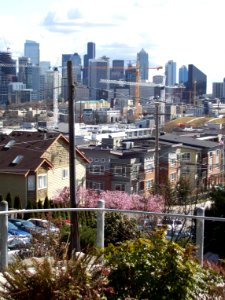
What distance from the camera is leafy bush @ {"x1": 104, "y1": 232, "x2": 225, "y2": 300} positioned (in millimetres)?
4566

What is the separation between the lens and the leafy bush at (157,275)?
457 cm

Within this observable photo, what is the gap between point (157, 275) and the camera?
460 cm

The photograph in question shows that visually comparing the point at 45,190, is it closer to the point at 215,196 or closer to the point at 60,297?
the point at 215,196

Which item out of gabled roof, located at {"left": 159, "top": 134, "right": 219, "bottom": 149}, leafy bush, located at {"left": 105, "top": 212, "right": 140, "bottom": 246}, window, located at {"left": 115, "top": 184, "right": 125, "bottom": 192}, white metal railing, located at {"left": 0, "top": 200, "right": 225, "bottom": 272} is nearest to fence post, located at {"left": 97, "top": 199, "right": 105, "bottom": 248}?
white metal railing, located at {"left": 0, "top": 200, "right": 225, "bottom": 272}

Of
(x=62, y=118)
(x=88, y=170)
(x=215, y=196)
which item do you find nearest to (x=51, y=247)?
(x=215, y=196)

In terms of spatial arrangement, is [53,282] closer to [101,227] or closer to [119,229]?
[101,227]

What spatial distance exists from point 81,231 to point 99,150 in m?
53.0

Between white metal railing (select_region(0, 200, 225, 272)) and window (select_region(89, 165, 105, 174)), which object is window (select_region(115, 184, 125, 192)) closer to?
window (select_region(89, 165, 105, 174))

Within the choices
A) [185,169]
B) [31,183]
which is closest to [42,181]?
[31,183]

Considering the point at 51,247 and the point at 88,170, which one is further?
the point at 88,170

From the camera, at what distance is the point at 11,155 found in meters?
46.5

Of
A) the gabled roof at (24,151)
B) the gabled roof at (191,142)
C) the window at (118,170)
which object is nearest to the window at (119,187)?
the window at (118,170)

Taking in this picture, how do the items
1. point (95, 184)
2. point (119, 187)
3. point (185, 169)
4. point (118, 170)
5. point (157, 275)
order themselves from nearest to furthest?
1. point (157, 275)
2. point (119, 187)
3. point (95, 184)
4. point (118, 170)
5. point (185, 169)

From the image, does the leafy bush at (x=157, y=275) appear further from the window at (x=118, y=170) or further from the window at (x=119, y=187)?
the window at (x=118, y=170)
